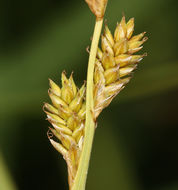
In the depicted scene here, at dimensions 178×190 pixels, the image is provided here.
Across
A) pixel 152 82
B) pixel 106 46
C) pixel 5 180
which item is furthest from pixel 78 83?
pixel 106 46

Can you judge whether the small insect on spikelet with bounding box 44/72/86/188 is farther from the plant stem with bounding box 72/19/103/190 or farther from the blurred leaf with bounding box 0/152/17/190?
the blurred leaf with bounding box 0/152/17/190

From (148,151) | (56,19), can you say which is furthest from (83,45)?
(148,151)

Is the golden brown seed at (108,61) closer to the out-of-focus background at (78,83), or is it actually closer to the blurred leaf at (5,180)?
the blurred leaf at (5,180)

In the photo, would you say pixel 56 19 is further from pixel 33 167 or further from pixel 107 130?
pixel 33 167

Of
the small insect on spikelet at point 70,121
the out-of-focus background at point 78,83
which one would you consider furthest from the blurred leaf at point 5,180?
the out-of-focus background at point 78,83

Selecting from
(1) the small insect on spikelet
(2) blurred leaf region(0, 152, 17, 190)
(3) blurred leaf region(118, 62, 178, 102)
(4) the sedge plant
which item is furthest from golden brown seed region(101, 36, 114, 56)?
(3) blurred leaf region(118, 62, 178, 102)

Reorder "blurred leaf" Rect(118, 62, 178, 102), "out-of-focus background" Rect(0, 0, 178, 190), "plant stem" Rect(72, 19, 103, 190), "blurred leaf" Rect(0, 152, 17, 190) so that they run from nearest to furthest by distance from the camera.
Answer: "plant stem" Rect(72, 19, 103, 190), "blurred leaf" Rect(0, 152, 17, 190), "out-of-focus background" Rect(0, 0, 178, 190), "blurred leaf" Rect(118, 62, 178, 102)

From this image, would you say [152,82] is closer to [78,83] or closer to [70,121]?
[78,83]
